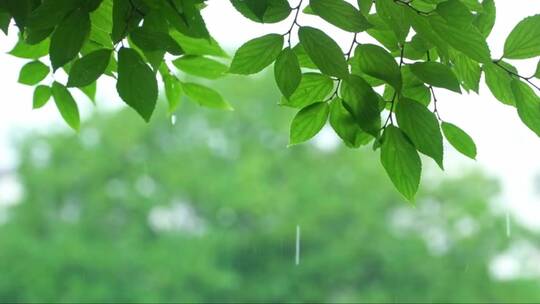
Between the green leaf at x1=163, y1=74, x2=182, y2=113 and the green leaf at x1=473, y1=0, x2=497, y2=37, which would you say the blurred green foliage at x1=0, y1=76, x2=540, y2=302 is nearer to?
the green leaf at x1=163, y1=74, x2=182, y2=113

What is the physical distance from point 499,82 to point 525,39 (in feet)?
0.12

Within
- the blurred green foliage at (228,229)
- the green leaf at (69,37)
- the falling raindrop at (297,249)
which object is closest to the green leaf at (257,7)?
the green leaf at (69,37)

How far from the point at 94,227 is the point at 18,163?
1066mm

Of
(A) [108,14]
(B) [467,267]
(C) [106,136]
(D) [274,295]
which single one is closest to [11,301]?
(C) [106,136]

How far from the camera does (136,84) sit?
477 mm

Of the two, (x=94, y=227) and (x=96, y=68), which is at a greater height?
(x=96, y=68)

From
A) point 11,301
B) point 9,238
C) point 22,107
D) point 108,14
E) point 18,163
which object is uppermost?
point 108,14

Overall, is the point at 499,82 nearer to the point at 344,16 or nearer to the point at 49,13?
the point at 344,16

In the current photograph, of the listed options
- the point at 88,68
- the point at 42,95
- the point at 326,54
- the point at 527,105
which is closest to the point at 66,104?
the point at 42,95

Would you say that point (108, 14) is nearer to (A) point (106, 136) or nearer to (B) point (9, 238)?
(B) point (9, 238)

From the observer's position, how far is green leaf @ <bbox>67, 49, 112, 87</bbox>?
0.49 metres

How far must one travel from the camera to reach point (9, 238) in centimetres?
683

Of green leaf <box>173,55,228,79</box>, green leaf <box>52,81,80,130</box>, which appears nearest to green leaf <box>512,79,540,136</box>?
green leaf <box>173,55,228,79</box>

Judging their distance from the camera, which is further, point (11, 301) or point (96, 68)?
point (11, 301)
